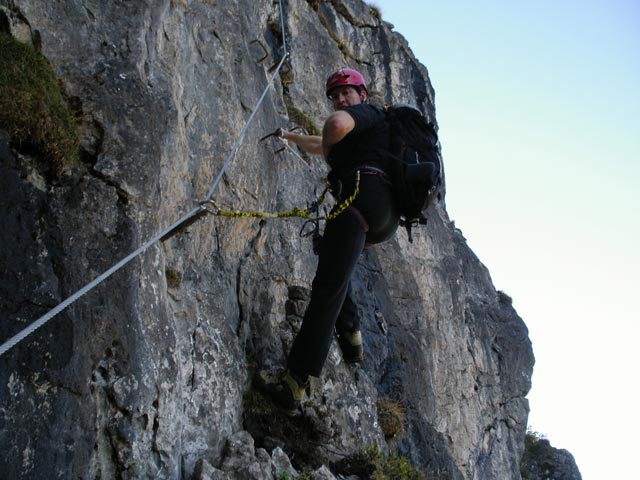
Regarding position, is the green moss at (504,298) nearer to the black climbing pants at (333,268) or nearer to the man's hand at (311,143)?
the man's hand at (311,143)

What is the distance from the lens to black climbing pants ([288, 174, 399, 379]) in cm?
668

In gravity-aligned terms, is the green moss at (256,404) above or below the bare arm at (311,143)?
below

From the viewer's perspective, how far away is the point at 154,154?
5664 millimetres

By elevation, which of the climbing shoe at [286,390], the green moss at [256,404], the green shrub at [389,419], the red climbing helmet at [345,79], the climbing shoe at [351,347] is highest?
the red climbing helmet at [345,79]

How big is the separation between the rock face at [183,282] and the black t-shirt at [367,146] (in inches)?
56.9

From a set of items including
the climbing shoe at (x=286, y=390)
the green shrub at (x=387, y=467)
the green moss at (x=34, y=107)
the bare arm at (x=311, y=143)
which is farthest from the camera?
the bare arm at (x=311, y=143)

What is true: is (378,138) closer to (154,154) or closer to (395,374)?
(154,154)

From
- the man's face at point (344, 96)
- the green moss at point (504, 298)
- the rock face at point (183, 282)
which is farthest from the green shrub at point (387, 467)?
the green moss at point (504, 298)

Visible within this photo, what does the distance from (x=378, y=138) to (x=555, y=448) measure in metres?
12.9

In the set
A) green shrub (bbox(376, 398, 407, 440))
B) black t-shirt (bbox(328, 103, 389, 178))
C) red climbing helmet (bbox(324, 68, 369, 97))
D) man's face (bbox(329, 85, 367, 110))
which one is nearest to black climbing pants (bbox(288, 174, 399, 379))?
black t-shirt (bbox(328, 103, 389, 178))

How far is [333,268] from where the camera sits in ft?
21.9

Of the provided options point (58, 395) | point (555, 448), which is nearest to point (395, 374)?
point (58, 395)

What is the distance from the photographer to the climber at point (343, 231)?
6.68 meters

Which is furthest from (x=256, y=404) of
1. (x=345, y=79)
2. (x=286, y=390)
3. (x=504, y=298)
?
(x=504, y=298)
